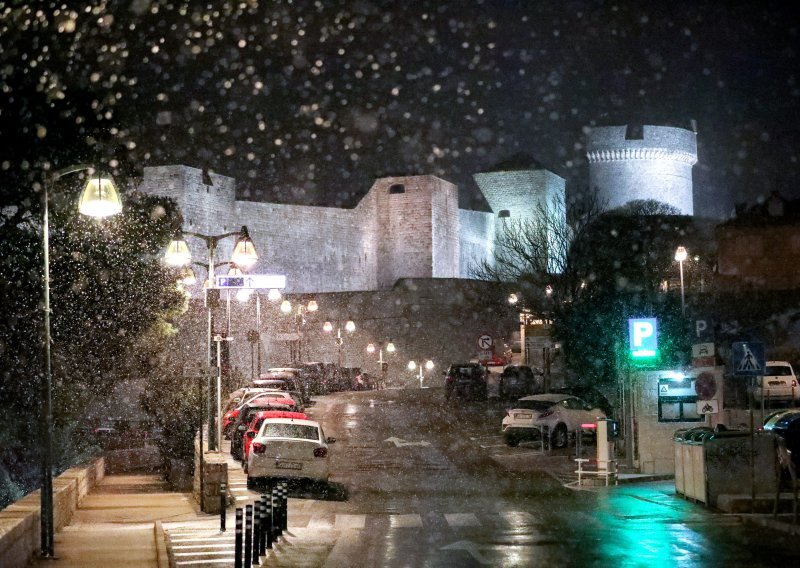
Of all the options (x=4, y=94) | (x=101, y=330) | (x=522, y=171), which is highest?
(x=522, y=171)

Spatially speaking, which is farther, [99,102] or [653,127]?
[653,127]

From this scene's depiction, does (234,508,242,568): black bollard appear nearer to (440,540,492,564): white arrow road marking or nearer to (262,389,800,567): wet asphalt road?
(262,389,800,567): wet asphalt road

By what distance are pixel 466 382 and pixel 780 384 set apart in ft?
46.6

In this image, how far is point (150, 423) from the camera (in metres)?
35.0

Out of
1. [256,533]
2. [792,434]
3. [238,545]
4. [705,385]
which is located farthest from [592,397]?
[238,545]

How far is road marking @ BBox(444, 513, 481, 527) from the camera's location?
14312mm

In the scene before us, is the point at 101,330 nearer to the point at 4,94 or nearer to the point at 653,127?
the point at 4,94

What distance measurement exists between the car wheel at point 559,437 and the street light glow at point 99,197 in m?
16.4

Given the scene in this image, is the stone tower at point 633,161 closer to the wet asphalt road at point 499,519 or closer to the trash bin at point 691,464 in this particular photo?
the wet asphalt road at point 499,519

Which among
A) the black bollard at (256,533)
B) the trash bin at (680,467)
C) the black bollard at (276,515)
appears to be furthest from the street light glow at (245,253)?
the black bollard at (256,533)

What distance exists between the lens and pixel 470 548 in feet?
39.7

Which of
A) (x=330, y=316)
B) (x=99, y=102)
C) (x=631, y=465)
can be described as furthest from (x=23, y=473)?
(x=330, y=316)

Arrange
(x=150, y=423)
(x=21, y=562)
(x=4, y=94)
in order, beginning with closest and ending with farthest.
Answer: (x=21, y=562), (x=4, y=94), (x=150, y=423)

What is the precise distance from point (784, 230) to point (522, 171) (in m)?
33.5
